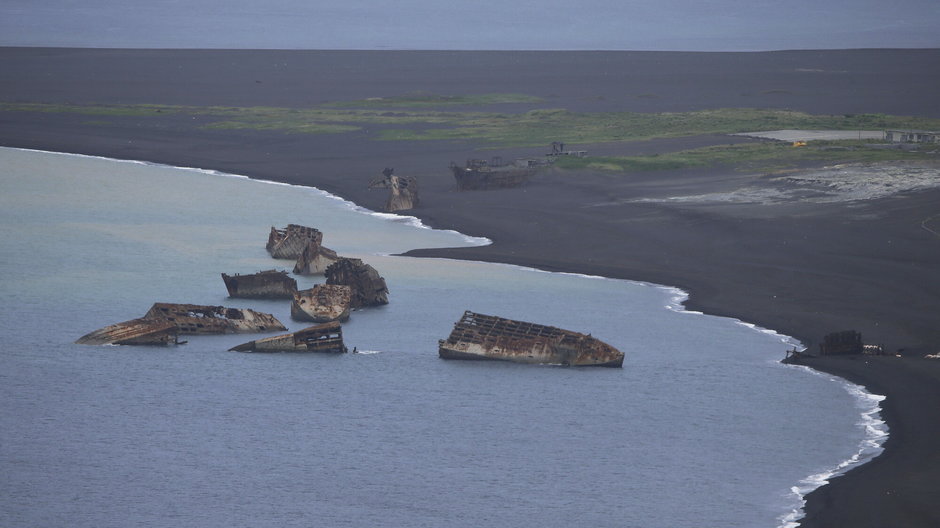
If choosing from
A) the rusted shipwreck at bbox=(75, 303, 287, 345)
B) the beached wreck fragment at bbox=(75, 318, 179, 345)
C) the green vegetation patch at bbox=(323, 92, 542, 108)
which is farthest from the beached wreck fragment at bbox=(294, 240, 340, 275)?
the green vegetation patch at bbox=(323, 92, 542, 108)

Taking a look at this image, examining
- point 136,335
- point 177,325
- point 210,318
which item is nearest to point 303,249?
point 210,318

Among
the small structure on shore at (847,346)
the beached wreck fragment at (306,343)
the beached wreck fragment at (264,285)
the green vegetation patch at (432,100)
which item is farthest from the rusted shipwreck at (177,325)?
the green vegetation patch at (432,100)

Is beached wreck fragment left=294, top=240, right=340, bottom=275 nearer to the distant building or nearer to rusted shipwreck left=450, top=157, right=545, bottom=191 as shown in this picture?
rusted shipwreck left=450, top=157, right=545, bottom=191

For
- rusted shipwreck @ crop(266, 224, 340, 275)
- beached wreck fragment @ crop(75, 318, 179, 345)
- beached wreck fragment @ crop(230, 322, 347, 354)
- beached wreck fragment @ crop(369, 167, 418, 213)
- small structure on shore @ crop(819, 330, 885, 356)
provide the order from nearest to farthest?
small structure on shore @ crop(819, 330, 885, 356)
beached wreck fragment @ crop(230, 322, 347, 354)
beached wreck fragment @ crop(75, 318, 179, 345)
rusted shipwreck @ crop(266, 224, 340, 275)
beached wreck fragment @ crop(369, 167, 418, 213)

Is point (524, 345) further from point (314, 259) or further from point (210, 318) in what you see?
Answer: point (314, 259)

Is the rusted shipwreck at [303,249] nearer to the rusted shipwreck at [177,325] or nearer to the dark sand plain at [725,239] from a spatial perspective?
the dark sand plain at [725,239]

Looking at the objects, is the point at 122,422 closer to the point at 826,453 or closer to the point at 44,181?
the point at 826,453
